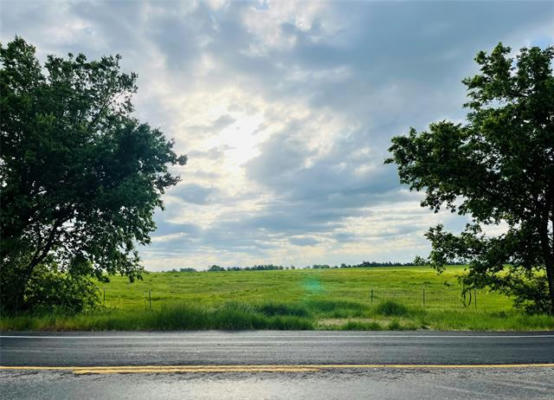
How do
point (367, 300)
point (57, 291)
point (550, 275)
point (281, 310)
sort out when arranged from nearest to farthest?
1. point (281, 310)
2. point (550, 275)
3. point (57, 291)
4. point (367, 300)

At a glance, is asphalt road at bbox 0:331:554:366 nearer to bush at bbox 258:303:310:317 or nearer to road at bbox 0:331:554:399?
road at bbox 0:331:554:399

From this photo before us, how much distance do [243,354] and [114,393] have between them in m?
2.95

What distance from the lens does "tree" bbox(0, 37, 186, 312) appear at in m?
16.8

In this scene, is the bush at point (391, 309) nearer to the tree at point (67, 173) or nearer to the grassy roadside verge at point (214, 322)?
the grassy roadside verge at point (214, 322)

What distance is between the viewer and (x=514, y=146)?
17.4 meters

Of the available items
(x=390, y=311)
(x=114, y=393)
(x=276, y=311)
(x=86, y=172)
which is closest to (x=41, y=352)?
(x=114, y=393)

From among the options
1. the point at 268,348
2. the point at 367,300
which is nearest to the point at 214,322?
the point at 268,348

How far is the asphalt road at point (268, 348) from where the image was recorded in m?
7.46

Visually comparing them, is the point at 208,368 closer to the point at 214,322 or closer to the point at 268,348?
the point at 268,348

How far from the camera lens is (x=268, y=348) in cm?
863

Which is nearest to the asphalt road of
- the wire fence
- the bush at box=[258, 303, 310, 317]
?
the bush at box=[258, 303, 310, 317]

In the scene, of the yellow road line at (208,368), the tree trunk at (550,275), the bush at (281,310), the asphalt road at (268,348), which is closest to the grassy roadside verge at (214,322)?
the asphalt road at (268,348)

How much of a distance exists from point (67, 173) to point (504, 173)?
19.1m

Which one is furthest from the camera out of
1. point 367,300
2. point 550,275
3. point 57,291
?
point 367,300
